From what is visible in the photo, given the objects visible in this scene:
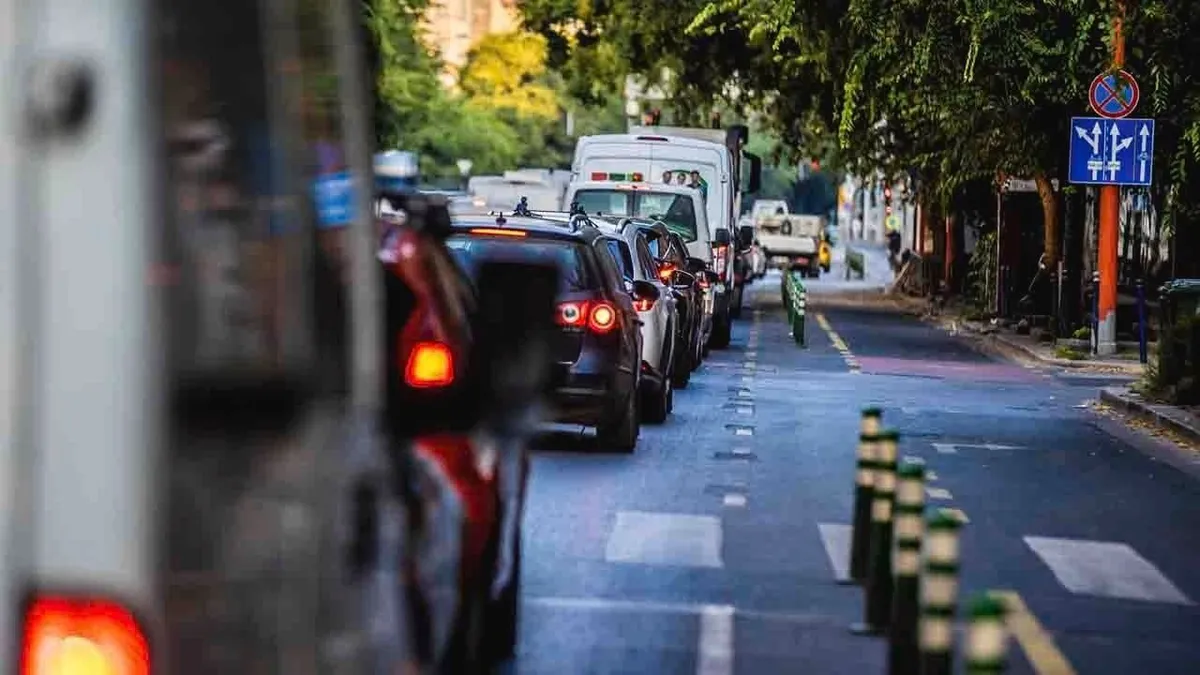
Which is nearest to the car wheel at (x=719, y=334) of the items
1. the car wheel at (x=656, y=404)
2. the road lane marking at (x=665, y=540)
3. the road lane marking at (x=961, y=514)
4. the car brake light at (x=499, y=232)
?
the car wheel at (x=656, y=404)

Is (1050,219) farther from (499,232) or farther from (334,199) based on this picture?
(334,199)

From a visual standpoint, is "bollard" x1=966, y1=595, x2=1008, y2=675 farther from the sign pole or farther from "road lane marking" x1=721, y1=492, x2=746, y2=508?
the sign pole

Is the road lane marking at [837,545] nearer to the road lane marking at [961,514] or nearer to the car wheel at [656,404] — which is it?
the road lane marking at [961,514]

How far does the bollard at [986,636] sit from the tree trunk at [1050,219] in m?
30.8

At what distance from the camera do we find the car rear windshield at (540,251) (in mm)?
15422

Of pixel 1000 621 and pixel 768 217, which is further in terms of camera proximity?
pixel 768 217

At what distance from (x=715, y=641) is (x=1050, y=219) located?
28.6 m

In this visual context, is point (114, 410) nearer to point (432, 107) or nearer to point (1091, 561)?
point (1091, 561)

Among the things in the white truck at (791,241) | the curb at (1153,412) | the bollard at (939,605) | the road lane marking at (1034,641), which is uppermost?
the bollard at (939,605)

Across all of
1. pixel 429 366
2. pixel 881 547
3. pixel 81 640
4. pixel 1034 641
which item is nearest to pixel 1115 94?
pixel 1034 641

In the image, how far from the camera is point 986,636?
17.9ft

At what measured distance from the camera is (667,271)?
24.0 m

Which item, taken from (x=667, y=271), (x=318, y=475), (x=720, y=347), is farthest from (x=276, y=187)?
(x=720, y=347)

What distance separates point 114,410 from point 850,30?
104 ft
